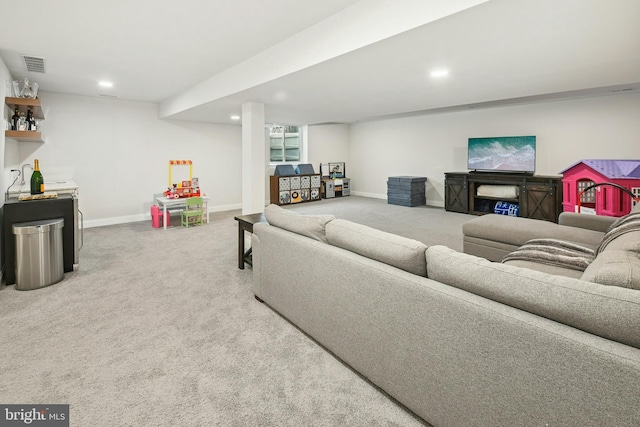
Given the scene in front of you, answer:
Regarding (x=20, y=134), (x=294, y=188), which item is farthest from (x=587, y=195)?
(x=20, y=134)

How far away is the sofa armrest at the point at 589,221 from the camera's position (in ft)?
10.1

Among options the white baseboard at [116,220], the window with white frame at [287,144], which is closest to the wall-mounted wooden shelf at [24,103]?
the white baseboard at [116,220]

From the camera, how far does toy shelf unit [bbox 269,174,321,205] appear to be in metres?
8.46

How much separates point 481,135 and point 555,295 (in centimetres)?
689

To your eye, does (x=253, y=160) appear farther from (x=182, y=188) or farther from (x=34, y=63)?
(x=34, y=63)

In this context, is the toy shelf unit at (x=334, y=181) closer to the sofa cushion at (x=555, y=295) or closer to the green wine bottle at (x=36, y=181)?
the green wine bottle at (x=36, y=181)

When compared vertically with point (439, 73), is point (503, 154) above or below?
below

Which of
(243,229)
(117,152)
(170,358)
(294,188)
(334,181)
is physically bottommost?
(170,358)

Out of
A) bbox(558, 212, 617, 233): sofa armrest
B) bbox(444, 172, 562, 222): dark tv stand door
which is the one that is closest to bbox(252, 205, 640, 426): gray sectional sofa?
bbox(558, 212, 617, 233): sofa armrest

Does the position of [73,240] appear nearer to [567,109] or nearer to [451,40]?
[451,40]

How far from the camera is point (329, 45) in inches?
111

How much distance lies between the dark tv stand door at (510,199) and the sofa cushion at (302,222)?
17.2 feet

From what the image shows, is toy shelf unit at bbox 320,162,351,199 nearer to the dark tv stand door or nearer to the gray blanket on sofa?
the dark tv stand door

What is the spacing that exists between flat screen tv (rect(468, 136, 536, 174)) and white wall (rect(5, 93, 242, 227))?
18.4 feet
